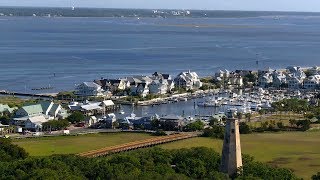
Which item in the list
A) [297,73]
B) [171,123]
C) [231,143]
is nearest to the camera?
[231,143]

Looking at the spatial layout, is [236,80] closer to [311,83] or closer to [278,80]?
[278,80]

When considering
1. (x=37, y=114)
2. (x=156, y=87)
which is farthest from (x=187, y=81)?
(x=37, y=114)

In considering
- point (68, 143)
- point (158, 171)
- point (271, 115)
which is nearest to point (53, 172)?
point (158, 171)

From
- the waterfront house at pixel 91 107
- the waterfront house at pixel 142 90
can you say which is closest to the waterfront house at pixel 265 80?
Result: the waterfront house at pixel 142 90

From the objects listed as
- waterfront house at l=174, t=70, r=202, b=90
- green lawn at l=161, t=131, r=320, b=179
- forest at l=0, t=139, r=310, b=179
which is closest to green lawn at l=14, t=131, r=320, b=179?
green lawn at l=161, t=131, r=320, b=179

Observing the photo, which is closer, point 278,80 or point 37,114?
point 37,114

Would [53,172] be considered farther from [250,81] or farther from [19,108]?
[250,81]

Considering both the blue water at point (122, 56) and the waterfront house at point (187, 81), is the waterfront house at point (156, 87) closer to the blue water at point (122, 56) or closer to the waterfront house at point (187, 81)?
the waterfront house at point (187, 81)
